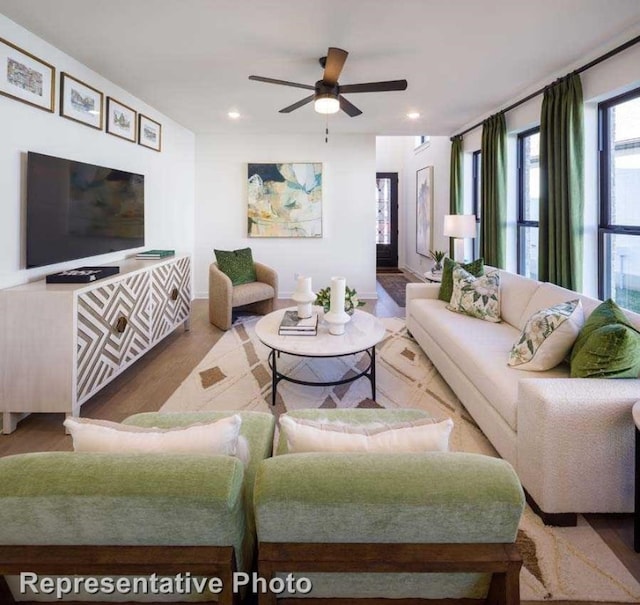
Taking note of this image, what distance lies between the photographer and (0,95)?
2.77 metres

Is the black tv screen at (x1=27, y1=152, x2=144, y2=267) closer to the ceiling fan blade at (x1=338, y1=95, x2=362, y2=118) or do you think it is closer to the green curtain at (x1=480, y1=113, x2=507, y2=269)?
the ceiling fan blade at (x1=338, y1=95, x2=362, y2=118)

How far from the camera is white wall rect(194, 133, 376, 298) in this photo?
6.79m

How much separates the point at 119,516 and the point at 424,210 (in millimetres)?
8327

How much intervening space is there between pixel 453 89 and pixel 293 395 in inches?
135

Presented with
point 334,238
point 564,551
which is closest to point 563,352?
point 564,551

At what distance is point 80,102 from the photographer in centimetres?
364

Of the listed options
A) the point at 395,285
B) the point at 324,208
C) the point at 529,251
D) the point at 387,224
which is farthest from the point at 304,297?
the point at 387,224

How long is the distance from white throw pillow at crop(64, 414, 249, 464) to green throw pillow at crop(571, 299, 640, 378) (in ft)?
5.58

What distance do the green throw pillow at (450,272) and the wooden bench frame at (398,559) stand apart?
11.2 ft

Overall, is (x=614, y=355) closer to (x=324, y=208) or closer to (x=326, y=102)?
(x=326, y=102)

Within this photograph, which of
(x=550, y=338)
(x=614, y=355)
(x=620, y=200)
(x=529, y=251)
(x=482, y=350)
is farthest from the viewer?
(x=529, y=251)

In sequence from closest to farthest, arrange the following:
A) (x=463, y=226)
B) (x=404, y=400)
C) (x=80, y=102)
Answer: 1. (x=404, y=400)
2. (x=80, y=102)
3. (x=463, y=226)

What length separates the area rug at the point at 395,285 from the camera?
701 cm

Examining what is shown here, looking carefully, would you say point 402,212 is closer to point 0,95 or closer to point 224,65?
point 224,65
